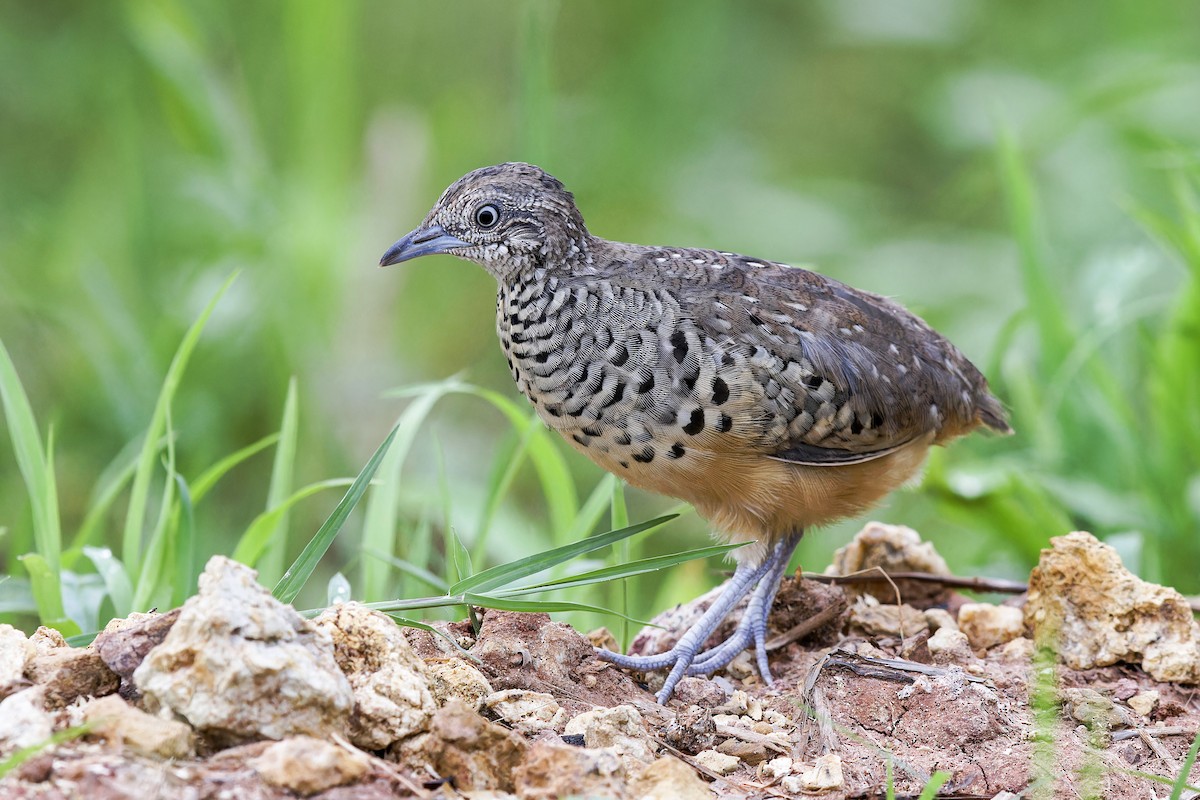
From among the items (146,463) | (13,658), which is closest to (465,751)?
(13,658)

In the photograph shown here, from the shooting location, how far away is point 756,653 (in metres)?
4.05

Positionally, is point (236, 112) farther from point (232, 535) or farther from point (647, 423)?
point (647, 423)

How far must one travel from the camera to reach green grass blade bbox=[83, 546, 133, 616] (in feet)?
12.7

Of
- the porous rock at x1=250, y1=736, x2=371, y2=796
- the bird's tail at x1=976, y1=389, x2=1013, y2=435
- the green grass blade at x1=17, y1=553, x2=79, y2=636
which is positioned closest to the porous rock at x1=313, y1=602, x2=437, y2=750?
the porous rock at x1=250, y1=736, x2=371, y2=796

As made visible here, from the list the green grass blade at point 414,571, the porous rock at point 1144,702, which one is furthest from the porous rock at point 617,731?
the porous rock at point 1144,702

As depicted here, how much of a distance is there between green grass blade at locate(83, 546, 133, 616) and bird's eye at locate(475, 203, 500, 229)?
143 centimetres

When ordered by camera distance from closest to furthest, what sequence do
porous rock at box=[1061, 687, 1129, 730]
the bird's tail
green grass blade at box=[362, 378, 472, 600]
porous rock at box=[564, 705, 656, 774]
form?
porous rock at box=[564, 705, 656, 774], porous rock at box=[1061, 687, 1129, 730], green grass blade at box=[362, 378, 472, 600], the bird's tail

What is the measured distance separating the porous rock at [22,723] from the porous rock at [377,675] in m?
0.56

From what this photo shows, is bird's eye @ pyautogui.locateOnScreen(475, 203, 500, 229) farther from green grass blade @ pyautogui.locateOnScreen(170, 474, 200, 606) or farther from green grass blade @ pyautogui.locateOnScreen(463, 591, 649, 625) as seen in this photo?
green grass blade @ pyautogui.locateOnScreen(463, 591, 649, 625)

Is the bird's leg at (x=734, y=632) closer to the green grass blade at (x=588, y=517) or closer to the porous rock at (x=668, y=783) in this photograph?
the green grass blade at (x=588, y=517)

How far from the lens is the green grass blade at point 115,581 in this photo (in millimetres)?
3881

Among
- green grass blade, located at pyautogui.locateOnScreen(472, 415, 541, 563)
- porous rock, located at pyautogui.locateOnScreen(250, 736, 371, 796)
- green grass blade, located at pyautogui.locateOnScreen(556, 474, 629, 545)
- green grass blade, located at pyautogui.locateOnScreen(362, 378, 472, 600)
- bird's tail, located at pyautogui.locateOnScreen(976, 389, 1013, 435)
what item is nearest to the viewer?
porous rock, located at pyautogui.locateOnScreen(250, 736, 371, 796)

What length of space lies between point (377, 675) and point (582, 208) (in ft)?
19.4

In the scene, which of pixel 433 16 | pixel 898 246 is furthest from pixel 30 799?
pixel 433 16
